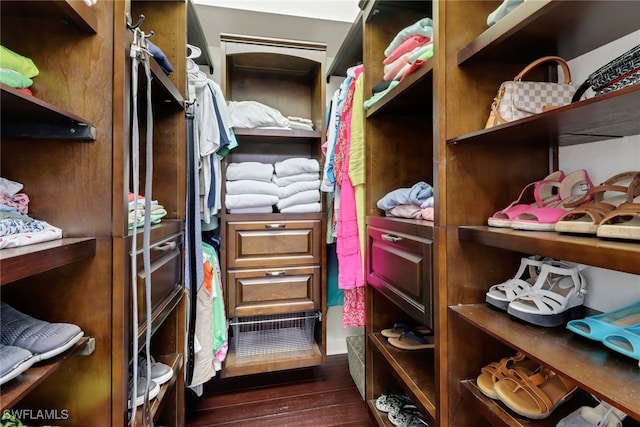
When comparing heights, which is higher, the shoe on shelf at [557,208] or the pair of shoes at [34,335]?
the shoe on shelf at [557,208]

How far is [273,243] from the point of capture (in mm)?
1863

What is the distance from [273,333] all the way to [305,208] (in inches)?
35.5

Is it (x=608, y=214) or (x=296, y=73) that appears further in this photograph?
(x=296, y=73)

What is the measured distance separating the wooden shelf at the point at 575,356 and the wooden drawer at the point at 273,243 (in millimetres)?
1093

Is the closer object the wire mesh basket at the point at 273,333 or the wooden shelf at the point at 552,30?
the wooden shelf at the point at 552,30

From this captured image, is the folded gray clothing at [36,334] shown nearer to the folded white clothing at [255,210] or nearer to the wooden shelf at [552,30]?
the folded white clothing at [255,210]

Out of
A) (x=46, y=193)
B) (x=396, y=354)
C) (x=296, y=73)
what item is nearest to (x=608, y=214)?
(x=396, y=354)

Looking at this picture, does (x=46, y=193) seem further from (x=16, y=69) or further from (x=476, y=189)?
(x=476, y=189)

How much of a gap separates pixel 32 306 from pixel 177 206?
0.63m

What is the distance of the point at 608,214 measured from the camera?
65 centimetres

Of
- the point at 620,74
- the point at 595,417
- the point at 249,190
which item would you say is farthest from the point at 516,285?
the point at 249,190

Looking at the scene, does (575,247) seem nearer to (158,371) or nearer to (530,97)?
(530,97)

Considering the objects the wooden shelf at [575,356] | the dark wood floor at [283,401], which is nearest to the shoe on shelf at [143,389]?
the dark wood floor at [283,401]

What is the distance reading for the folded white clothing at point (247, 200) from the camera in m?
1.80
